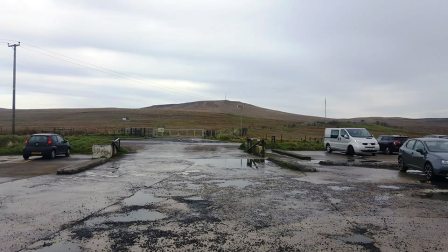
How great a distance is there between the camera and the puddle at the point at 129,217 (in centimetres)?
827

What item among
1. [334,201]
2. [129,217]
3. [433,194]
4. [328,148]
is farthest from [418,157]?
→ [328,148]

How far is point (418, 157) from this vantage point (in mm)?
16547

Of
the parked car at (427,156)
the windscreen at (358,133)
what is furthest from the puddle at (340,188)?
the windscreen at (358,133)

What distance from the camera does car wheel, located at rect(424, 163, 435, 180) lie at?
1515 centimetres

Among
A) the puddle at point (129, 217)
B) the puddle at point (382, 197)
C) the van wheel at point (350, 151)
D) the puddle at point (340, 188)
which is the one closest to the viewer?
the puddle at point (129, 217)

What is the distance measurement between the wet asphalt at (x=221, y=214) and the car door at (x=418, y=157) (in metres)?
1.51

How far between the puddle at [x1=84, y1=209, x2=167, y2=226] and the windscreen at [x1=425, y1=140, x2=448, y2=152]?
11.4m

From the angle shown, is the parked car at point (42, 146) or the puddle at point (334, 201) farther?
the parked car at point (42, 146)

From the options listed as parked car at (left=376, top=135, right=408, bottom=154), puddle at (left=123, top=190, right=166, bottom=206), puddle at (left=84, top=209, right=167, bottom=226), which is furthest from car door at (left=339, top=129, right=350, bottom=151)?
puddle at (left=84, top=209, right=167, bottom=226)

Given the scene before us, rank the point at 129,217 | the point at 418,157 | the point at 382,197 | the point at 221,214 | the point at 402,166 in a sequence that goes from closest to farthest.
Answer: the point at 129,217 → the point at 221,214 → the point at 382,197 → the point at 418,157 → the point at 402,166

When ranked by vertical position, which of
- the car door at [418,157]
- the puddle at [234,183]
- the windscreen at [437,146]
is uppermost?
the windscreen at [437,146]

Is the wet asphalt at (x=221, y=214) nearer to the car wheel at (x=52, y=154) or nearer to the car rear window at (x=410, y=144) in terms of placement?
the car rear window at (x=410, y=144)

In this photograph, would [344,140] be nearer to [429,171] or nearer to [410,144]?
[410,144]

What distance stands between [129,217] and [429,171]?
36.0 ft
